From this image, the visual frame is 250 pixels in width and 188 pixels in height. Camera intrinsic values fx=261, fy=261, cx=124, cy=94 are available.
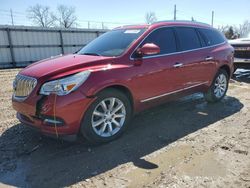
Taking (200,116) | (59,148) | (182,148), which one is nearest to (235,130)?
(200,116)

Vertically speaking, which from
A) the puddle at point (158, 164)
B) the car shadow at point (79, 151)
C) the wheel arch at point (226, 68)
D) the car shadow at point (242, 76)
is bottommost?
the car shadow at point (242, 76)

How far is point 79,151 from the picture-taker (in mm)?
3785

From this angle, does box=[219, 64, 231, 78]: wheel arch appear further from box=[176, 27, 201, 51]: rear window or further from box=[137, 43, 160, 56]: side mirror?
box=[137, 43, 160, 56]: side mirror

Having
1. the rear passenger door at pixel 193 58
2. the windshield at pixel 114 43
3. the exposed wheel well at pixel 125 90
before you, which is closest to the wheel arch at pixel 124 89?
the exposed wheel well at pixel 125 90

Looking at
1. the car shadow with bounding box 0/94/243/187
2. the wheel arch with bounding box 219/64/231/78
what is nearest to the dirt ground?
the car shadow with bounding box 0/94/243/187

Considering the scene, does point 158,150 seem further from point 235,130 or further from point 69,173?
point 235,130

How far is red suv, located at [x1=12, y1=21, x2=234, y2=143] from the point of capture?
355 centimetres

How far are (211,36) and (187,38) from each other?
1.05 meters

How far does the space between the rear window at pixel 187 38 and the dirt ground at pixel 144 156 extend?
1.43 metres

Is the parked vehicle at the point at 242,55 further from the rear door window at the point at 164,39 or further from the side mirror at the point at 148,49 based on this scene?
the side mirror at the point at 148,49

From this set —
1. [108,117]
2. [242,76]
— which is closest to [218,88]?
[108,117]

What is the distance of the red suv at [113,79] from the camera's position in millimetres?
3553

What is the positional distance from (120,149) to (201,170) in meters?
1.18

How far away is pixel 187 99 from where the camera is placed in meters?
6.55
